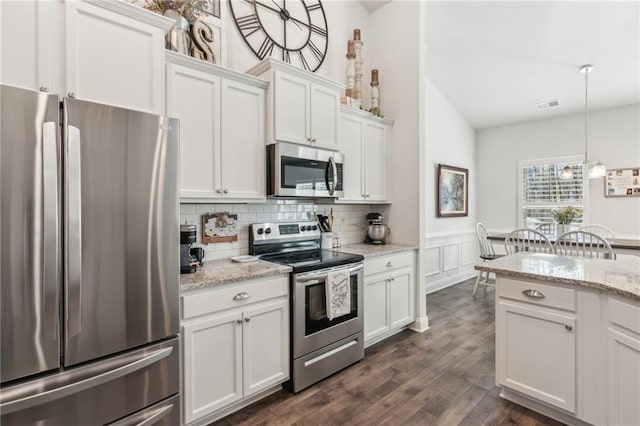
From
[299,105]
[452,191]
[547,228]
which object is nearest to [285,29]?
[299,105]

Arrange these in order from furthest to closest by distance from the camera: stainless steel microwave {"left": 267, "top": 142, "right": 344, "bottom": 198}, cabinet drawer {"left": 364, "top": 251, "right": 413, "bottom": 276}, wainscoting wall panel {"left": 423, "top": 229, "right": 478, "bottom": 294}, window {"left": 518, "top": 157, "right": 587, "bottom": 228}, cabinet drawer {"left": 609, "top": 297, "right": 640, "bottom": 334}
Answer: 1. window {"left": 518, "top": 157, "right": 587, "bottom": 228}
2. wainscoting wall panel {"left": 423, "top": 229, "right": 478, "bottom": 294}
3. cabinet drawer {"left": 364, "top": 251, "right": 413, "bottom": 276}
4. stainless steel microwave {"left": 267, "top": 142, "right": 344, "bottom": 198}
5. cabinet drawer {"left": 609, "top": 297, "right": 640, "bottom": 334}

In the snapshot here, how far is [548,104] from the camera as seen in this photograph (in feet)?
16.5

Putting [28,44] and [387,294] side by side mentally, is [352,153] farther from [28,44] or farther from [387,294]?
[28,44]

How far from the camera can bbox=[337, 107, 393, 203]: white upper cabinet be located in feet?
10.6

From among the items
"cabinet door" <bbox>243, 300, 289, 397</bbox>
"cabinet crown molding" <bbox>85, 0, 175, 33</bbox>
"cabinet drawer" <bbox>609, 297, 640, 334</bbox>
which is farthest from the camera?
"cabinet door" <bbox>243, 300, 289, 397</bbox>

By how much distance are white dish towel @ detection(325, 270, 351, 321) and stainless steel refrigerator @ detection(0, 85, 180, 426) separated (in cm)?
109

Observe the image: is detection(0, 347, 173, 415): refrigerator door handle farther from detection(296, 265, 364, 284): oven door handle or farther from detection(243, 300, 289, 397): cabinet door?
detection(296, 265, 364, 284): oven door handle

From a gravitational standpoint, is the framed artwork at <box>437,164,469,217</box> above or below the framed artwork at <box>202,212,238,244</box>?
above

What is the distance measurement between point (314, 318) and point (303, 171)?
1.17 metres

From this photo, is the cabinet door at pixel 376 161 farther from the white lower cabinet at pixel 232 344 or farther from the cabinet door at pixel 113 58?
the cabinet door at pixel 113 58

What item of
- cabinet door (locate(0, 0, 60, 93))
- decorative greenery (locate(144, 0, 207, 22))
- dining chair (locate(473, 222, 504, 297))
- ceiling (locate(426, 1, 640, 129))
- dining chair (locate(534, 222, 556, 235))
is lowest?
dining chair (locate(473, 222, 504, 297))

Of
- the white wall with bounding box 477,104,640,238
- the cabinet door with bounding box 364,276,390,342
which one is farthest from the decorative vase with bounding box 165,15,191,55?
the white wall with bounding box 477,104,640,238

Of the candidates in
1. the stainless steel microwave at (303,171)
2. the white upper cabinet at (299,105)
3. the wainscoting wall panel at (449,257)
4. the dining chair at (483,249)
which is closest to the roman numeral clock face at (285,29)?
the white upper cabinet at (299,105)

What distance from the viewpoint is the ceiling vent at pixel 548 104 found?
494 centimetres
